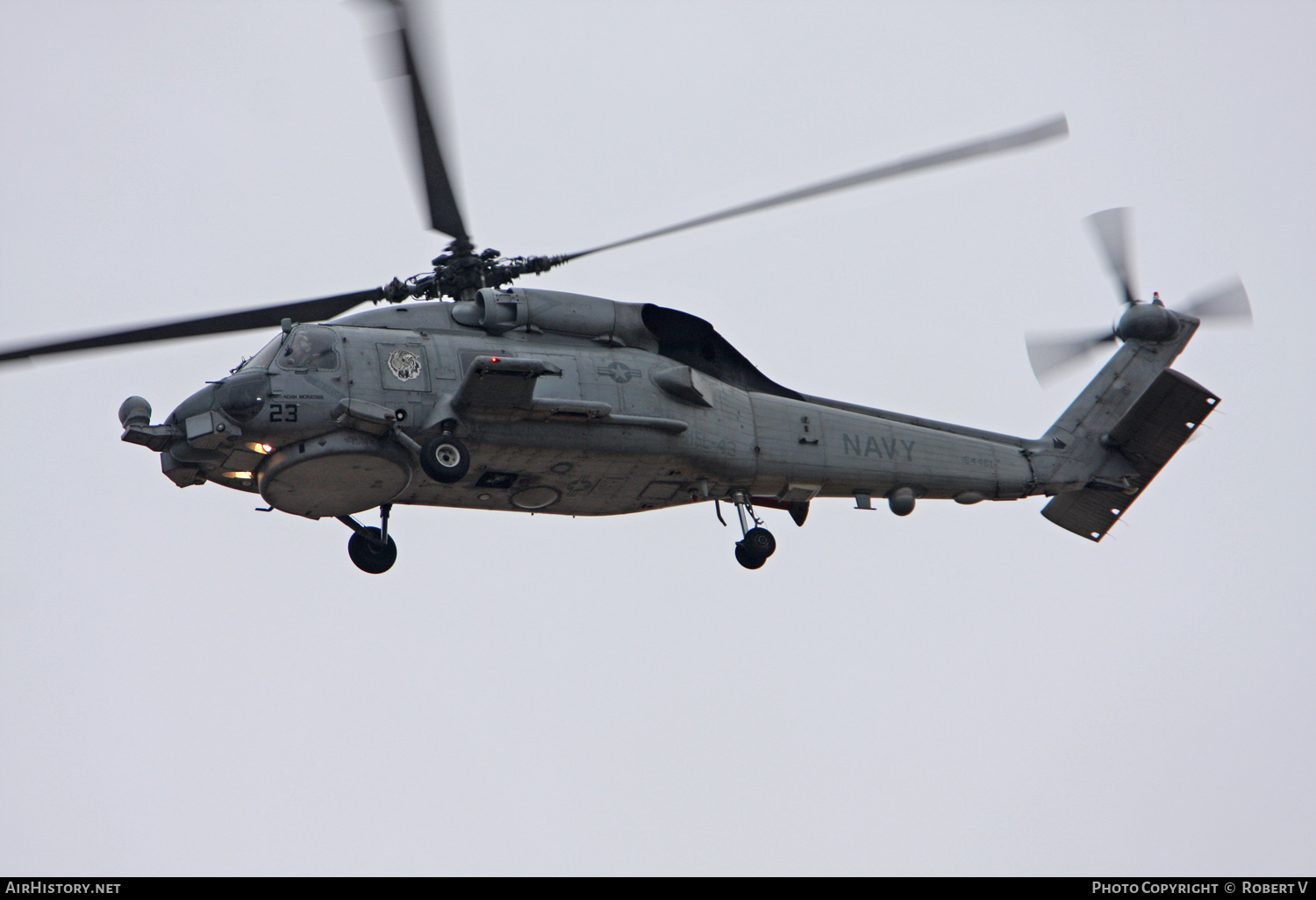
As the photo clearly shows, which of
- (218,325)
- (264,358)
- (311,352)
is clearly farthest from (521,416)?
(218,325)

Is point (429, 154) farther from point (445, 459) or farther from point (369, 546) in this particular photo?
point (369, 546)

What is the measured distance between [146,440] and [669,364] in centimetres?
666

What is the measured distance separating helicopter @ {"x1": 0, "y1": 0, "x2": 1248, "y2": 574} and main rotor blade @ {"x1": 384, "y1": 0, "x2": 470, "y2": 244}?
0.02m

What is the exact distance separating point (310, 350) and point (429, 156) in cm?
294

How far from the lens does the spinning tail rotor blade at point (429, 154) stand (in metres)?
14.6

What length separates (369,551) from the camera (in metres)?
19.1

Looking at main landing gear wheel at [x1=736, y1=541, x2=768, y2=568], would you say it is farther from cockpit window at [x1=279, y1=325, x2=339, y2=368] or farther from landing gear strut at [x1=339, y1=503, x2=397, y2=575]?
cockpit window at [x1=279, y1=325, x2=339, y2=368]

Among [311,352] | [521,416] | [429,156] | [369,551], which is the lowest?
[369,551]

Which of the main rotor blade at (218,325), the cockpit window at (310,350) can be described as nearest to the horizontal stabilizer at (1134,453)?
the main rotor blade at (218,325)

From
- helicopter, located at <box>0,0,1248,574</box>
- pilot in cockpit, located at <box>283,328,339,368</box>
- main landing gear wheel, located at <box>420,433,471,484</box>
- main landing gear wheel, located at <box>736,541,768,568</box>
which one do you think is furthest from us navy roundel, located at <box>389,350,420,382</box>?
main landing gear wheel, located at <box>736,541,768,568</box>

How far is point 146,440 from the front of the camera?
17406 mm
